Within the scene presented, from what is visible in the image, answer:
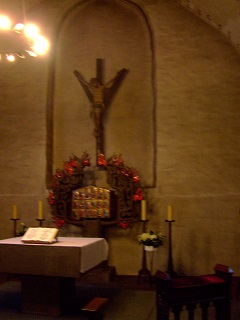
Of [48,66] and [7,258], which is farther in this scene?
[48,66]

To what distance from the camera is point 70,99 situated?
25.6ft

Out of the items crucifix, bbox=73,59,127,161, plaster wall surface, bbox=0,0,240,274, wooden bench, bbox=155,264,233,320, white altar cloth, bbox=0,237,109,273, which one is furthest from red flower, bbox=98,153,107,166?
wooden bench, bbox=155,264,233,320

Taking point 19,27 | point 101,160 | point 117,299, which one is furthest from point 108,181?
point 19,27

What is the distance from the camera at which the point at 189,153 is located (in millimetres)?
6895

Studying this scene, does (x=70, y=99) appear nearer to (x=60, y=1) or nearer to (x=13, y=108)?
(x=13, y=108)

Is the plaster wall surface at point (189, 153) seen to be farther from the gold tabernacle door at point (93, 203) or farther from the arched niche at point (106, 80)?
the gold tabernacle door at point (93, 203)

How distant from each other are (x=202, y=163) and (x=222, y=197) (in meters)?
0.69

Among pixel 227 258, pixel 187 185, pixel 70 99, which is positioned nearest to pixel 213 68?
pixel 187 185

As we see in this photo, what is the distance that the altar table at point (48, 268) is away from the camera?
13.7ft

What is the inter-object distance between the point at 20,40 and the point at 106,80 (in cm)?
267

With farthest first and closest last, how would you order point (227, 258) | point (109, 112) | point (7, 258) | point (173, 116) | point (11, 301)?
point (109, 112)
point (173, 116)
point (227, 258)
point (11, 301)
point (7, 258)

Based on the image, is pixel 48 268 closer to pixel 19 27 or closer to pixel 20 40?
pixel 19 27

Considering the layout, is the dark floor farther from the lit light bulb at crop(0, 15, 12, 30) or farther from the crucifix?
the lit light bulb at crop(0, 15, 12, 30)

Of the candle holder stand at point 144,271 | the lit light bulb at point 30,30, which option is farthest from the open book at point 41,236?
the lit light bulb at point 30,30
